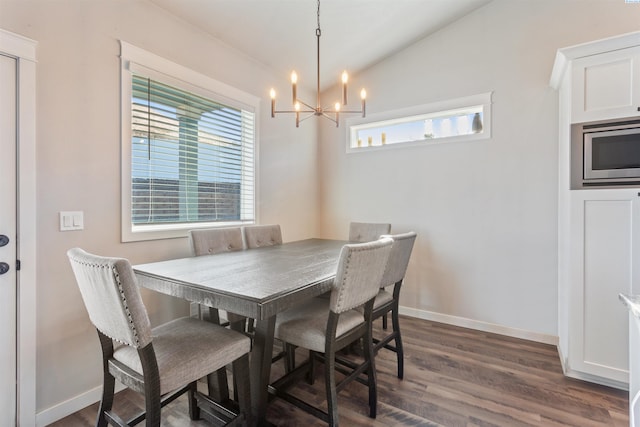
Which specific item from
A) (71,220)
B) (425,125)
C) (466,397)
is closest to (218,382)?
(71,220)

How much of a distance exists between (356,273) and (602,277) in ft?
6.07

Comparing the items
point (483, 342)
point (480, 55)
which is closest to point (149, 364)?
point (483, 342)

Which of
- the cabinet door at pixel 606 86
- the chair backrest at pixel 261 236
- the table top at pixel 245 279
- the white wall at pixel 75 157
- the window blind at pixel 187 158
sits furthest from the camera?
the chair backrest at pixel 261 236

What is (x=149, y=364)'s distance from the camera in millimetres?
1190

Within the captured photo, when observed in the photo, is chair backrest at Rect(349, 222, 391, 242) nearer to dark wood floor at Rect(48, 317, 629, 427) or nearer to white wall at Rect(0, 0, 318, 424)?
dark wood floor at Rect(48, 317, 629, 427)

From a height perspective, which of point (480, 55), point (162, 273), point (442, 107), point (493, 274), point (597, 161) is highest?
point (480, 55)

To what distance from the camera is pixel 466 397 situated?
200cm

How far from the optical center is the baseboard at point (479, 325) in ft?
9.20

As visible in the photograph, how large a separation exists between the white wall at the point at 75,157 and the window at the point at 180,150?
0.10 m

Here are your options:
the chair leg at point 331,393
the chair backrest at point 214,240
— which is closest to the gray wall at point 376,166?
the chair backrest at point 214,240

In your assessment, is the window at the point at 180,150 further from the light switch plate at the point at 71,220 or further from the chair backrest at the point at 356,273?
the chair backrest at the point at 356,273

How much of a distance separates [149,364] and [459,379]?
2.08 metres

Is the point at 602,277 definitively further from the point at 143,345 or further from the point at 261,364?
the point at 143,345

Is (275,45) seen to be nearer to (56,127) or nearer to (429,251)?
(56,127)
